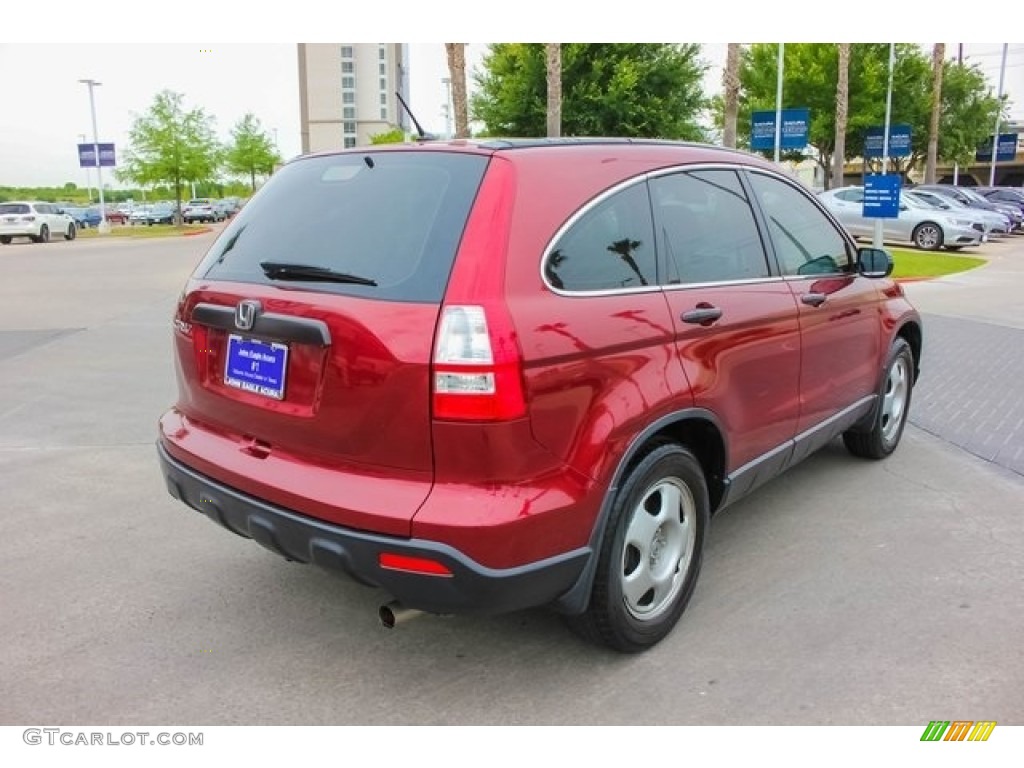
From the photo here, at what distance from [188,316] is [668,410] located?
72.5 inches

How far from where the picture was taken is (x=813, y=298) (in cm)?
400

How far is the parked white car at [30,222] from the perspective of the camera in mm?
31750

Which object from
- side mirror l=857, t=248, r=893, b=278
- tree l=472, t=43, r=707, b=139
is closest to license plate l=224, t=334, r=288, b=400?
side mirror l=857, t=248, r=893, b=278

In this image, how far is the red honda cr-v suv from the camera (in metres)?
2.51

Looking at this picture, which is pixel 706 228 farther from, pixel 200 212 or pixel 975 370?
pixel 200 212

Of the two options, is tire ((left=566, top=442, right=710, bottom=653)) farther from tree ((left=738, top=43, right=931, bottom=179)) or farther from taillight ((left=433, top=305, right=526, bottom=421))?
tree ((left=738, top=43, right=931, bottom=179))

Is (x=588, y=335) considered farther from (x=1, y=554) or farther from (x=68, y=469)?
(x=68, y=469)

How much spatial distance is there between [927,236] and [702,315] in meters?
21.9

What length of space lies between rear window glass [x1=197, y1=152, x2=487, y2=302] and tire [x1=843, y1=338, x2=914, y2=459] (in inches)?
132

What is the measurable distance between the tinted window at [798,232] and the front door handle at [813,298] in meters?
0.13

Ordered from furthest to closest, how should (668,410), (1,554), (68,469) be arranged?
(68,469) < (1,554) < (668,410)

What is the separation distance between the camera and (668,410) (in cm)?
299

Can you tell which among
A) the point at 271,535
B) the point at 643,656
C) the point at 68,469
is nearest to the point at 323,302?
the point at 271,535
